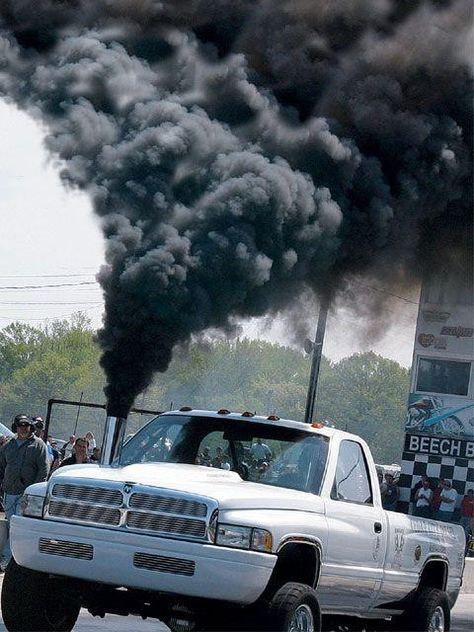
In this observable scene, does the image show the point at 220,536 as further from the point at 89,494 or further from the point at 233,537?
the point at 89,494

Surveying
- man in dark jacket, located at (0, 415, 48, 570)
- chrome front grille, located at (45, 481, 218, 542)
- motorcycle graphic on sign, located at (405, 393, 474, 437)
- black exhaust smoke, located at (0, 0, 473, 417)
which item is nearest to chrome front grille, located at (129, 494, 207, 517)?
chrome front grille, located at (45, 481, 218, 542)

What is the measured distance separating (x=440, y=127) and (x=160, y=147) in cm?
512

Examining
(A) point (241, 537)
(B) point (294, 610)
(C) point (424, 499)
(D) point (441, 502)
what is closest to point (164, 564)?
(A) point (241, 537)

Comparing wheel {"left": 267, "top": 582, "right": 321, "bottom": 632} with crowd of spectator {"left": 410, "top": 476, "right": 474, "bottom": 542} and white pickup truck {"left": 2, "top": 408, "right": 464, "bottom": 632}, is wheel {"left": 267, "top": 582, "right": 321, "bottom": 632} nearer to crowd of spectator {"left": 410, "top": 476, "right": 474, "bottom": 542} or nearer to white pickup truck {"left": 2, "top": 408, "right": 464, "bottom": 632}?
white pickup truck {"left": 2, "top": 408, "right": 464, "bottom": 632}

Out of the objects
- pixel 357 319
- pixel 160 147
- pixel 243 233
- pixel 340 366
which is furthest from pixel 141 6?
pixel 340 366

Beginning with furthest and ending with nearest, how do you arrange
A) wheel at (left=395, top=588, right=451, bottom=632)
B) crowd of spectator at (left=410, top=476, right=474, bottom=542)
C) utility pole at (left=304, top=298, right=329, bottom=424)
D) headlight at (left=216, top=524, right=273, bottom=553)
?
1. crowd of spectator at (left=410, top=476, right=474, bottom=542)
2. utility pole at (left=304, top=298, right=329, bottom=424)
3. wheel at (left=395, top=588, right=451, bottom=632)
4. headlight at (left=216, top=524, right=273, bottom=553)

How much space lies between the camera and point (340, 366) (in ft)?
363

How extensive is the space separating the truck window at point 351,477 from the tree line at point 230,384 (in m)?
80.1

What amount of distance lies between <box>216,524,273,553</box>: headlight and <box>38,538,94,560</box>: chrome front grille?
2.78 ft

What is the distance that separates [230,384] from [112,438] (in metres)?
92.5

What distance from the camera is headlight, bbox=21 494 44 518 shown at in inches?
334

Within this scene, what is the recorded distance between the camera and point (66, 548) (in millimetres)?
8125

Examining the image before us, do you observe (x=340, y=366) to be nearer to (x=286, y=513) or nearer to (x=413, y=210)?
(x=413, y=210)

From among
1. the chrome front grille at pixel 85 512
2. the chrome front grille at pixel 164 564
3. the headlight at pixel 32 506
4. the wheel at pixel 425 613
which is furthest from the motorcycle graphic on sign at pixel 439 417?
the chrome front grille at pixel 164 564
